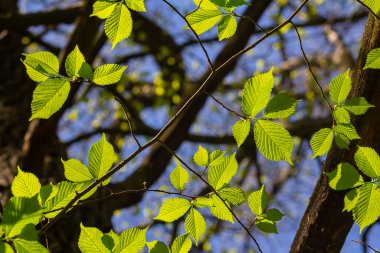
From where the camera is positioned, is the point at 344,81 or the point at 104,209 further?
the point at 104,209

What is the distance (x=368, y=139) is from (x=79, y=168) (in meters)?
0.77

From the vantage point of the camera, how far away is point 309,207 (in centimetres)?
142

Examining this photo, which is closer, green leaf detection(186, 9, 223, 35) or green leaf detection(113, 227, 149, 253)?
green leaf detection(113, 227, 149, 253)

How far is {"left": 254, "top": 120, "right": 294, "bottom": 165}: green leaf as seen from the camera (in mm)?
908

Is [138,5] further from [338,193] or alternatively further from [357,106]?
[338,193]

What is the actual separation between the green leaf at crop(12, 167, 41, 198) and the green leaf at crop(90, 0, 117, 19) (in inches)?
13.0

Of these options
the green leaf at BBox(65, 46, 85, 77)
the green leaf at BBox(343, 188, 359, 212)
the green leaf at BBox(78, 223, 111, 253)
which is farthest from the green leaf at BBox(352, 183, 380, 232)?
the green leaf at BBox(65, 46, 85, 77)

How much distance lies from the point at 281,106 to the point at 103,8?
0.39 metres

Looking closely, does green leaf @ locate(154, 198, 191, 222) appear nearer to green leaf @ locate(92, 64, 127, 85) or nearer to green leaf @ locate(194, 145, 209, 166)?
green leaf @ locate(194, 145, 209, 166)

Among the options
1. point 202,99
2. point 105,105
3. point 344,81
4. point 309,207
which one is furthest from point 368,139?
point 105,105

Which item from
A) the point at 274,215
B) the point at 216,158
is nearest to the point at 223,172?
the point at 216,158

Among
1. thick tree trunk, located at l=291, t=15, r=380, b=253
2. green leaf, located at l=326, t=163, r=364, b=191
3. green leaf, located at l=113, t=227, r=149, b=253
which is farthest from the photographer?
thick tree trunk, located at l=291, t=15, r=380, b=253

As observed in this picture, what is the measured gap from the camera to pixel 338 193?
4.37 ft

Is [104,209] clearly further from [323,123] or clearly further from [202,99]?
[323,123]
